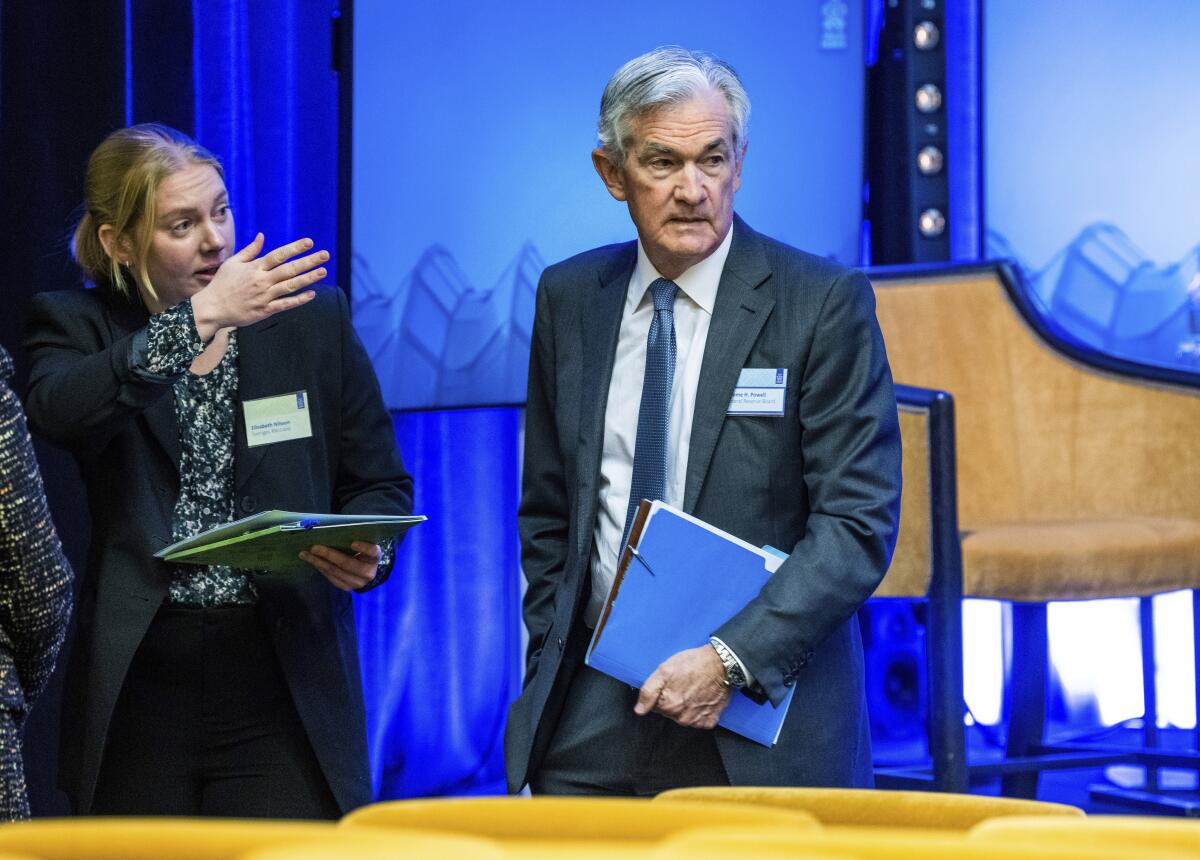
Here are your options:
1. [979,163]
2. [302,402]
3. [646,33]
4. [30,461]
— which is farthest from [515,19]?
[30,461]

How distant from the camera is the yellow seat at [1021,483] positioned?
10.6 ft

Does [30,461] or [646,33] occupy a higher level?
[646,33]

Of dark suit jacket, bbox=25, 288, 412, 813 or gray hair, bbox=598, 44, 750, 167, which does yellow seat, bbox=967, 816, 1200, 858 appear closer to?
gray hair, bbox=598, 44, 750, 167

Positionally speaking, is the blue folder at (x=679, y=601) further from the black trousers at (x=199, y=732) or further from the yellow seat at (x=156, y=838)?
the yellow seat at (x=156, y=838)

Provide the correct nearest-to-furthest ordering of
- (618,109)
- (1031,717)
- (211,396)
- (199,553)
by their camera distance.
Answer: (199,553), (618,109), (211,396), (1031,717)

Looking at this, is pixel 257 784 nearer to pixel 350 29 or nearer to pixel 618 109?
pixel 618 109

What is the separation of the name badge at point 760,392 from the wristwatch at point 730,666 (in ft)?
1.11

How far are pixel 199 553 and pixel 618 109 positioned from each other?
890 millimetres

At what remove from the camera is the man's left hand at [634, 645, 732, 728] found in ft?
6.72

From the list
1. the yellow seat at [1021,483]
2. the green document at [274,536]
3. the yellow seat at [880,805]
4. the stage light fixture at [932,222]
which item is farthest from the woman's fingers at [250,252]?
the stage light fixture at [932,222]

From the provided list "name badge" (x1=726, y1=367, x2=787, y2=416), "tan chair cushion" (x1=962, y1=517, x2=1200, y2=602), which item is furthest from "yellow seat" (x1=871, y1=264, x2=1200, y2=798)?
"name badge" (x1=726, y1=367, x2=787, y2=416)

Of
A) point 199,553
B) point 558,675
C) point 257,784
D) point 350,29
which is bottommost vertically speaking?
point 257,784

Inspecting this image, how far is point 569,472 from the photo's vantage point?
7.53 ft

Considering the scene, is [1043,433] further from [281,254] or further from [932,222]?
[281,254]
